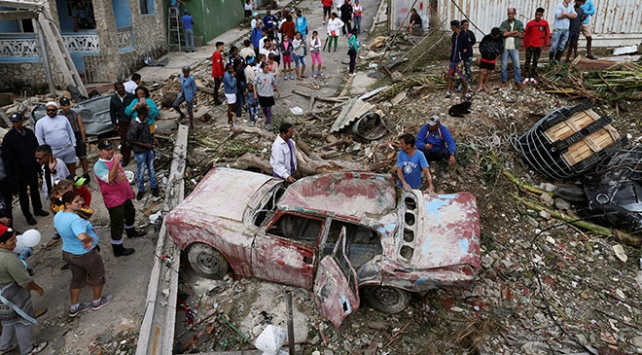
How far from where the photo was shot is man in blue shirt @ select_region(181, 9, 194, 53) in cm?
1800

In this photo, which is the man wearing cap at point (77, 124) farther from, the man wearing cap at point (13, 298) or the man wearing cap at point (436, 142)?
the man wearing cap at point (436, 142)

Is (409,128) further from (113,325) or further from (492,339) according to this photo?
(113,325)

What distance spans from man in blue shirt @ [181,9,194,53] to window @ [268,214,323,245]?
14.5 metres

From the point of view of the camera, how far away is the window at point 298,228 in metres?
5.82

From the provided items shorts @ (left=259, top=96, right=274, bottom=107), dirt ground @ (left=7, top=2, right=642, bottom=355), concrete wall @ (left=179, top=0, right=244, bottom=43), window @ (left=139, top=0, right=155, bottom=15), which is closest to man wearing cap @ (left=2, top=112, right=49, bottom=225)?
dirt ground @ (left=7, top=2, right=642, bottom=355)

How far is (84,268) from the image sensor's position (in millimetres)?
5254

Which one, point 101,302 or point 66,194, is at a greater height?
point 66,194

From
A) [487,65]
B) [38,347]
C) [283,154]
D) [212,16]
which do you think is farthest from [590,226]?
[212,16]

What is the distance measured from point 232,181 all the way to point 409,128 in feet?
14.6

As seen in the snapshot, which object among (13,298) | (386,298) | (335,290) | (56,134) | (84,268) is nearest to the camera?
(13,298)

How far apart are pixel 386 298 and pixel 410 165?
203 cm

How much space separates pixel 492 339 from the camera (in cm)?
535

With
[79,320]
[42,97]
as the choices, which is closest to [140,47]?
[42,97]

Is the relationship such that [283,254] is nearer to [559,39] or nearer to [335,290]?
[335,290]
